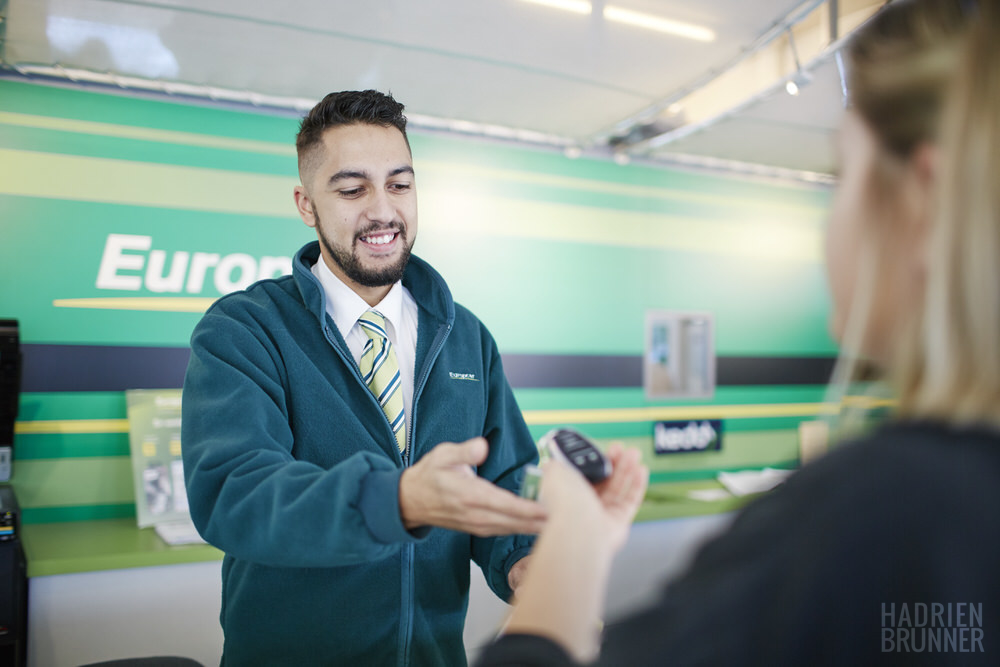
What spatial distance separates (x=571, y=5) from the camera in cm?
212

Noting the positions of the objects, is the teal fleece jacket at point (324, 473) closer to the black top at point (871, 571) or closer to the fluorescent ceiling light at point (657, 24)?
the black top at point (871, 571)

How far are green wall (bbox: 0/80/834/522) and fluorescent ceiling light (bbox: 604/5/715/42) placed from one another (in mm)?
1243

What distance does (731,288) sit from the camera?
13.6 ft

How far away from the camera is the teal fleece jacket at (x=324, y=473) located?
3.17 feet

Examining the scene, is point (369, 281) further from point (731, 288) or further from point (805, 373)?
point (805, 373)

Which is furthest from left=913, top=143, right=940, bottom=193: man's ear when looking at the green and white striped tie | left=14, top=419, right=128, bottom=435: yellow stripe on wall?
left=14, top=419, right=128, bottom=435: yellow stripe on wall

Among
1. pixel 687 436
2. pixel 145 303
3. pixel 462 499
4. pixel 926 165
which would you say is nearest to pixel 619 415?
pixel 687 436

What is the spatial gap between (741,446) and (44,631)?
Answer: 138 inches

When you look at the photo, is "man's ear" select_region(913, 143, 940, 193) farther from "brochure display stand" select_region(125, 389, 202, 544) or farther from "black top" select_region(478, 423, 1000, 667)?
"brochure display stand" select_region(125, 389, 202, 544)

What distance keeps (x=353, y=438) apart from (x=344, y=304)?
0.32 meters

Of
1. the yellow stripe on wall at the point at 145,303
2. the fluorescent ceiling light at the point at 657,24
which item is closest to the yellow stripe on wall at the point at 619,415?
the yellow stripe on wall at the point at 145,303

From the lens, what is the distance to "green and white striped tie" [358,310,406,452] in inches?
56.7

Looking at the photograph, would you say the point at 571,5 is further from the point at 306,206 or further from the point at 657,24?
the point at 306,206

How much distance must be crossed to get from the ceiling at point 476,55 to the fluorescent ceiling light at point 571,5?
1 cm
